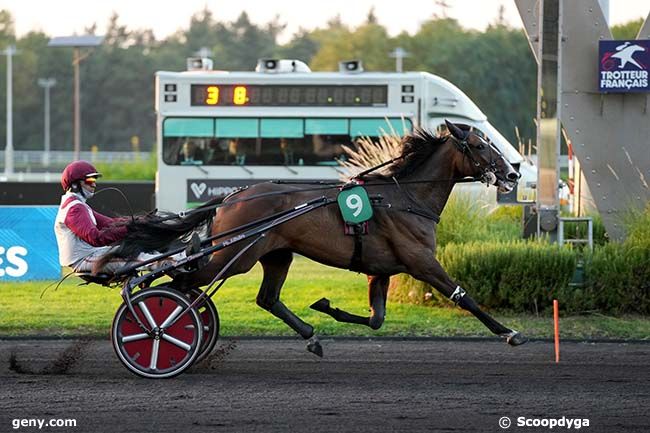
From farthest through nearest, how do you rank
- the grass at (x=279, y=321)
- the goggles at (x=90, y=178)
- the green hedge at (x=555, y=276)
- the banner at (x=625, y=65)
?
the banner at (x=625, y=65) → the green hedge at (x=555, y=276) → the grass at (x=279, y=321) → the goggles at (x=90, y=178)

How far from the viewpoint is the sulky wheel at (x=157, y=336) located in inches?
337

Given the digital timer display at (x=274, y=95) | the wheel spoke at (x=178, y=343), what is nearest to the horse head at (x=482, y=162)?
the wheel spoke at (x=178, y=343)

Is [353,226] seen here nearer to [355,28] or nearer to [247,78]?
[247,78]

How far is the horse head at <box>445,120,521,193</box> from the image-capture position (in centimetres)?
958

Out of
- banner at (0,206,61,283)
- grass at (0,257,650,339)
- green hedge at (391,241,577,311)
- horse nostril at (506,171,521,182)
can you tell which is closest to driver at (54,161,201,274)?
horse nostril at (506,171,521,182)

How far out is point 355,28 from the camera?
61188mm

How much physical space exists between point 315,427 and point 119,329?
2.17 meters

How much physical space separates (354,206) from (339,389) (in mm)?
1572

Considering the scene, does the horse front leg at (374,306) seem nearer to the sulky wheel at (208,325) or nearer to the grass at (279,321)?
the sulky wheel at (208,325)

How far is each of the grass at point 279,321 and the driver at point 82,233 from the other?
2.65 m

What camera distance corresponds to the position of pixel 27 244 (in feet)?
51.0

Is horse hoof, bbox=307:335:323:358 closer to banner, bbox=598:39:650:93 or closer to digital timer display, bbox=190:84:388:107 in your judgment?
banner, bbox=598:39:650:93

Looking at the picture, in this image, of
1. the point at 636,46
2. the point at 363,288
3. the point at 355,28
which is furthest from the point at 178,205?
the point at 355,28

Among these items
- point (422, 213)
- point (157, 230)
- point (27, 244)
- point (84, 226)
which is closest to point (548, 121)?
point (422, 213)
